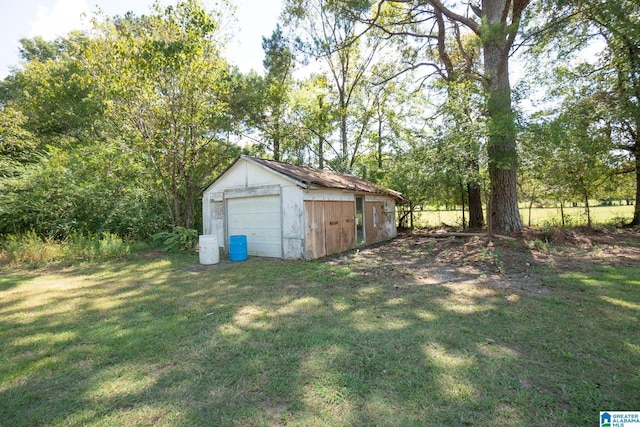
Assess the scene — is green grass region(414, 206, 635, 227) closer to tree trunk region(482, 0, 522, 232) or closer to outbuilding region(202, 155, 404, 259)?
tree trunk region(482, 0, 522, 232)

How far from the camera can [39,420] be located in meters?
2.23

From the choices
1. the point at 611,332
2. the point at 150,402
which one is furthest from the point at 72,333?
the point at 611,332

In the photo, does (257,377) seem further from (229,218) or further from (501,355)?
(229,218)

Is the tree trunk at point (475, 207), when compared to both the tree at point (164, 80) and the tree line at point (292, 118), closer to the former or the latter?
the tree line at point (292, 118)

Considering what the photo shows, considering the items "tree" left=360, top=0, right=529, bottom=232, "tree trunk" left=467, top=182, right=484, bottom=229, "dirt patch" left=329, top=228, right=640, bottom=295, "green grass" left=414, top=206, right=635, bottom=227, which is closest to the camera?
"dirt patch" left=329, top=228, right=640, bottom=295

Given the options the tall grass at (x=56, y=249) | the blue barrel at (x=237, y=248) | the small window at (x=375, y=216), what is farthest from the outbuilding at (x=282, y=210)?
the tall grass at (x=56, y=249)

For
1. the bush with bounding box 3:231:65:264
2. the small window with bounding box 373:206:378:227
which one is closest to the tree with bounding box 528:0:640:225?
the small window with bounding box 373:206:378:227

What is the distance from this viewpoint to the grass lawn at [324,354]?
2.30m

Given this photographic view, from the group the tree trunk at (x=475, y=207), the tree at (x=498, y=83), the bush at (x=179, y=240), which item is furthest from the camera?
the tree trunk at (x=475, y=207)

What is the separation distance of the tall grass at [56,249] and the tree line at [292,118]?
3.16ft

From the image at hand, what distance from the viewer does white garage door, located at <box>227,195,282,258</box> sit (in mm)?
9320

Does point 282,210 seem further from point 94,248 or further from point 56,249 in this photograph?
point 56,249

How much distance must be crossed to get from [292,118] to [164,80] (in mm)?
8627

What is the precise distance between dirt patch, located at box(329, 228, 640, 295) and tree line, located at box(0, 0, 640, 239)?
56.7 inches
